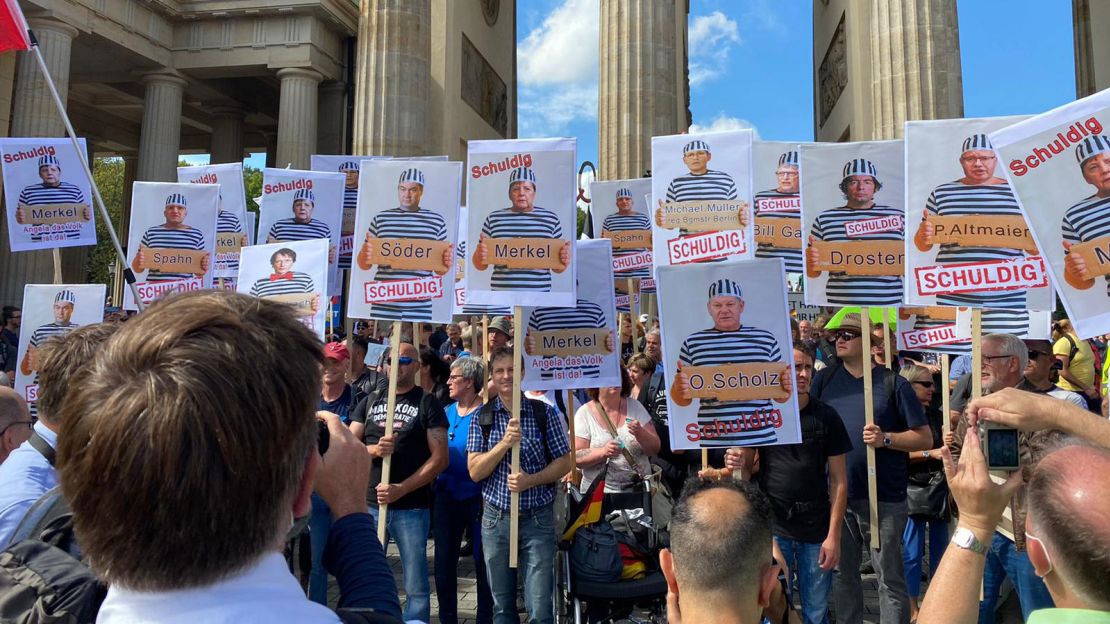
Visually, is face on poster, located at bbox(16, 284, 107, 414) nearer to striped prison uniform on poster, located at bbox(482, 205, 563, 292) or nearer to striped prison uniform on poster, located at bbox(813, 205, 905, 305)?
striped prison uniform on poster, located at bbox(482, 205, 563, 292)

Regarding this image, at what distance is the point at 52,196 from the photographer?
29.7 ft

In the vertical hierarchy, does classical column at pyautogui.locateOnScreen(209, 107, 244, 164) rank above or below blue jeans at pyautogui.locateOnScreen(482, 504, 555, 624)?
above

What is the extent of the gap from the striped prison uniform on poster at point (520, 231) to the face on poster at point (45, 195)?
581 cm

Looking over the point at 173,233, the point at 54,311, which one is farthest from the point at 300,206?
the point at 54,311

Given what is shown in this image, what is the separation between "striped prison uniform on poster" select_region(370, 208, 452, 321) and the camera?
18.9ft

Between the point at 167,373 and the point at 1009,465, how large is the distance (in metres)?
1.80

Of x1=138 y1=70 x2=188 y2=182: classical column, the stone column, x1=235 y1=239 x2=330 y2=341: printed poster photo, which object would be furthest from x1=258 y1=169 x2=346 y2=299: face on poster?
x1=138 y1=70 x2=188 y2=182: classical column

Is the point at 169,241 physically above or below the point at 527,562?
above

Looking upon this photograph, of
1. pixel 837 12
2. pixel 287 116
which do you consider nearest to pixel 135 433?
pixel 837 12

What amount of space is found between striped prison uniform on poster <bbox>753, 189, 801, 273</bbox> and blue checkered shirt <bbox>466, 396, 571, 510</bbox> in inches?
168

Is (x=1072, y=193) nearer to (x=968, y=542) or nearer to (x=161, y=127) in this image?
(x=968, y=542)

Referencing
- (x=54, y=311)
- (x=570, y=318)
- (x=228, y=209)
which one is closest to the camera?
(x=570, y=318)

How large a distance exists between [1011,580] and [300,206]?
809cm

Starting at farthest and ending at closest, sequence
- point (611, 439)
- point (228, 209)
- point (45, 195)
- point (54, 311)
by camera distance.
Answer: point (228, 209), point (45, 195), point (54, 311), point (611, 439)
